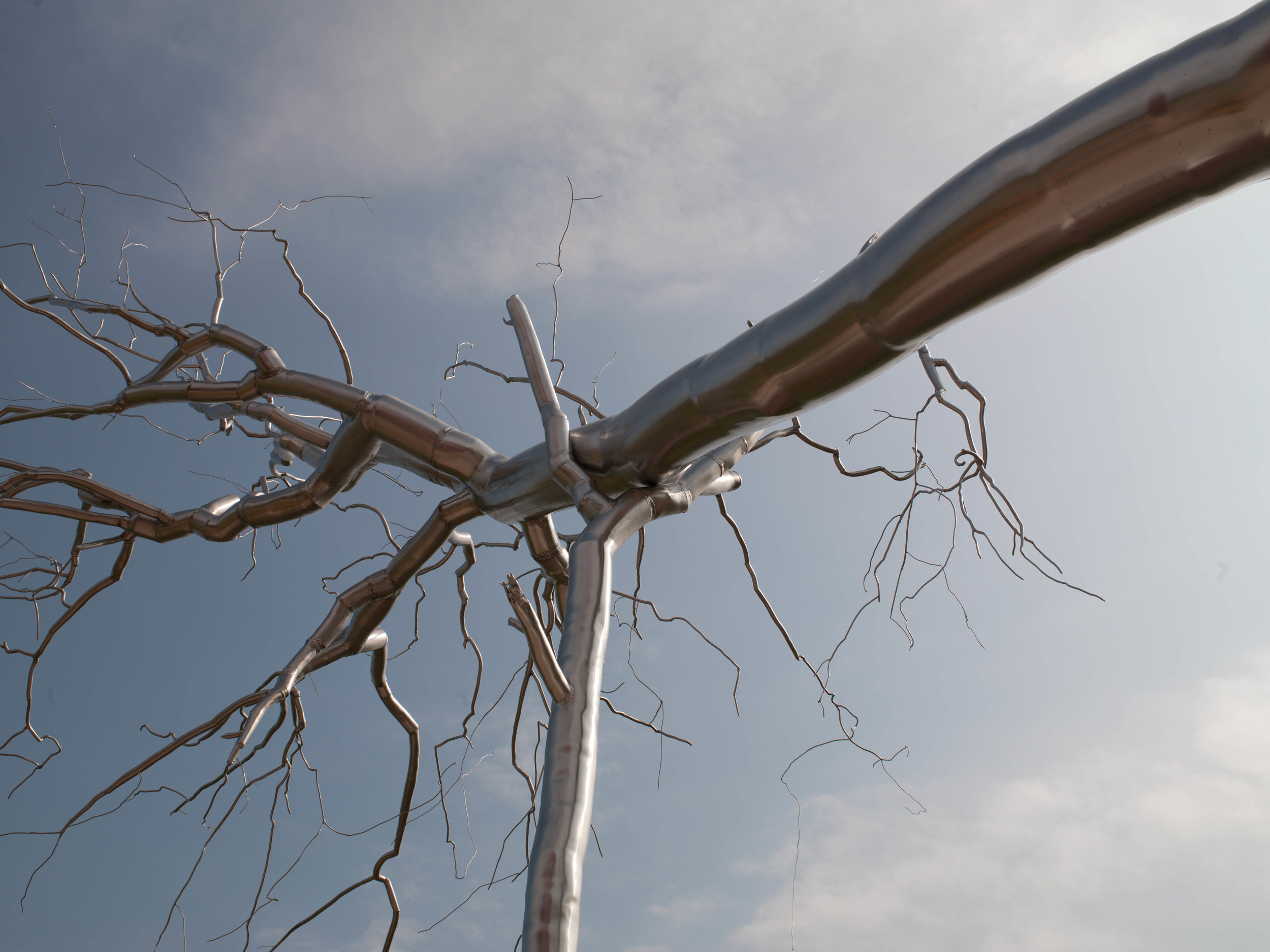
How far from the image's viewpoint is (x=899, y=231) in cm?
117

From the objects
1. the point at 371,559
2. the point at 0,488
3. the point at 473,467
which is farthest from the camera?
the point at 371,559

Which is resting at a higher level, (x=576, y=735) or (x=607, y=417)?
(x=607, y=417)

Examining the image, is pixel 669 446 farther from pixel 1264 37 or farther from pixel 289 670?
pixel 289 670

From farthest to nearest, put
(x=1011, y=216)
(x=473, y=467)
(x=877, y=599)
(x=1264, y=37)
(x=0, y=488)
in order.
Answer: (x=0, y=488), (x=877, y=599), (x=473, y=467), (x=1011, y=216), (x=1264, y=37)

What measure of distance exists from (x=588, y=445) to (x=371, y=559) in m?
1.51

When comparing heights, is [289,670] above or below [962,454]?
below

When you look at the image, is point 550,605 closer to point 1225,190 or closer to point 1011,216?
point 1011,216

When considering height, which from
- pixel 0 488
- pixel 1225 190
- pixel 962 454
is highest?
pixel 0 488

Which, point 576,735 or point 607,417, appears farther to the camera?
point 607,417

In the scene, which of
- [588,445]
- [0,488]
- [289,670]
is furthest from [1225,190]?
[0,488]

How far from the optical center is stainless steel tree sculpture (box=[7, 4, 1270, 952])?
0.94 m

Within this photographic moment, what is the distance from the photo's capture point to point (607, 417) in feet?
6.02

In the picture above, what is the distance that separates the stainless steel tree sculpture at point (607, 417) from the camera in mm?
940

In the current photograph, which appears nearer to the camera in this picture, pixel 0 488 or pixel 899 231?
pixel 899 231
